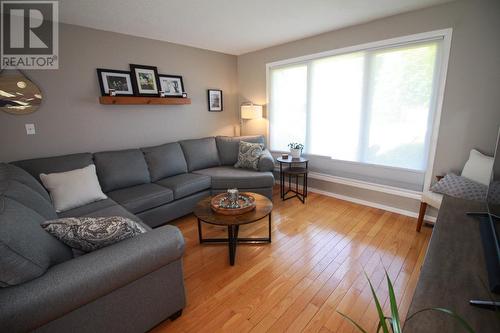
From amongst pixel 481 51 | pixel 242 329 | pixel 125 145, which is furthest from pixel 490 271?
pixel 125 145

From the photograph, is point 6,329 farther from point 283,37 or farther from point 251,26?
point 283,37

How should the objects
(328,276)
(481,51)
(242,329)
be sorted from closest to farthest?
(242,329), (328,276), (481,51)

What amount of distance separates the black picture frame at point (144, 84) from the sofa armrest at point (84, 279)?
2.51 meters

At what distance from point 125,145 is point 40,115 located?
0.93m

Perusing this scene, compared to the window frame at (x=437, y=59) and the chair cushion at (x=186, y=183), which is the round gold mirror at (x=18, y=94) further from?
the window frame at (x=437, y=59)

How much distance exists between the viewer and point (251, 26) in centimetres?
290

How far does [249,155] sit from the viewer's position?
3.58m

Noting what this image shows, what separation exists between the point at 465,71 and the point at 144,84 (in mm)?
3768

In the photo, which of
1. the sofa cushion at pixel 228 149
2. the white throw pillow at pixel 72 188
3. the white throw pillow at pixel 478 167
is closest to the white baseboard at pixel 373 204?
the white throw pillow at pixel 478 167

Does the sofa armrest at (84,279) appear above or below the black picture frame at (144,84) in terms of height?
below

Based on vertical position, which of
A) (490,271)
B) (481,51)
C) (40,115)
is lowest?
(490,271)

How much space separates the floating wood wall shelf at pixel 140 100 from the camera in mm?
2907

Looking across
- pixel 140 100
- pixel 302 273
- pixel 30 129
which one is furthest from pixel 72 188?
pixel 302 273

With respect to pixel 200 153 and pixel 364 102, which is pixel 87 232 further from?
pixel 364 102
